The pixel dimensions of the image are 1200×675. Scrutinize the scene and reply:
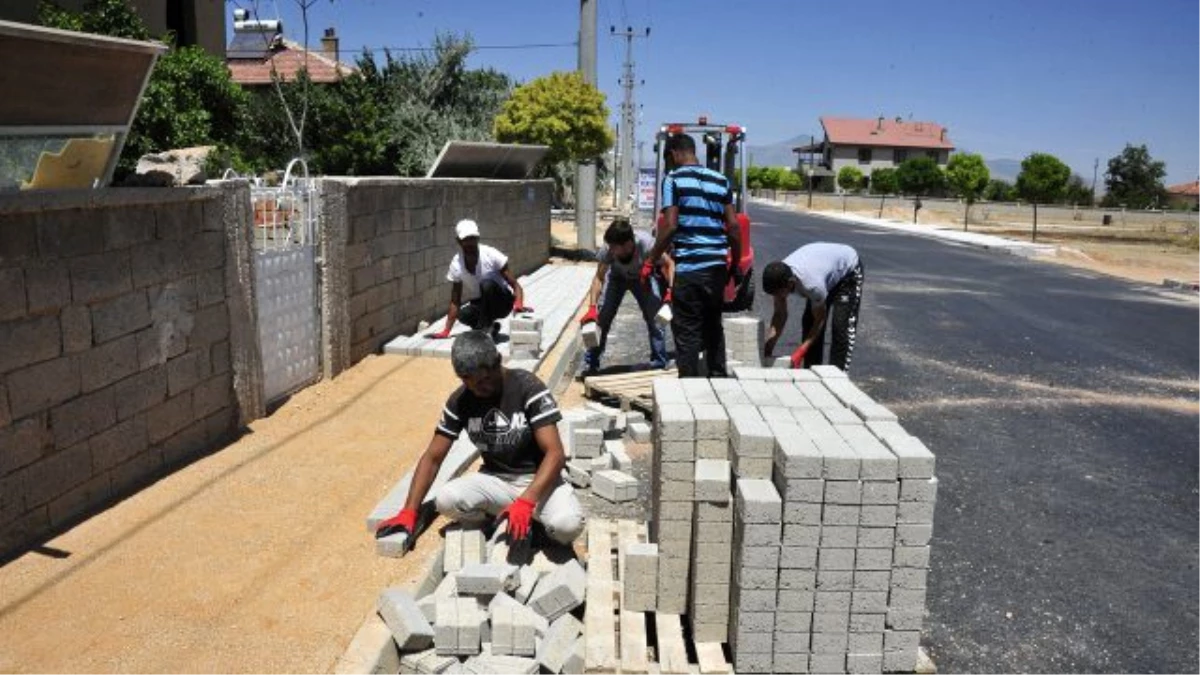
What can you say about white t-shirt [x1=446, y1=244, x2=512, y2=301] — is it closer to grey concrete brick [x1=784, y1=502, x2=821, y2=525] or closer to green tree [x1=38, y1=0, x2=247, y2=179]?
grey concrete brick [x1=784, y1=502, x2=821, y2=525]

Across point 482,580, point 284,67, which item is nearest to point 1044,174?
point 284,67

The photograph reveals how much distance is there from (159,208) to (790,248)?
20152 millimetres

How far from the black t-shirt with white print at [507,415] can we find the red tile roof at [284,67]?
88.0 ft

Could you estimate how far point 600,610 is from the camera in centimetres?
350

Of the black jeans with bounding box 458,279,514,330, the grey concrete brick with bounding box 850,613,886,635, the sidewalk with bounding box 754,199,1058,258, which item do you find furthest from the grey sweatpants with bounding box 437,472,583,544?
the sidewalk with bounding box 754,199,1058,258

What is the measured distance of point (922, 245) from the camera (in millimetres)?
27938

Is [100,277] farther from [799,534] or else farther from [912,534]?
[912,534]

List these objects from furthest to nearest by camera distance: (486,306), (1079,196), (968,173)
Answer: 1. (1079,196)
2. (968,173)
3. (486,306)

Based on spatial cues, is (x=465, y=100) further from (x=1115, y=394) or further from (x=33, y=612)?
(x=33, y=612)

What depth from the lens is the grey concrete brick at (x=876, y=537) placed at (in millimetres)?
3055

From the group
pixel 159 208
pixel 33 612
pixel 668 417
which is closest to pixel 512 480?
pixel 668 417

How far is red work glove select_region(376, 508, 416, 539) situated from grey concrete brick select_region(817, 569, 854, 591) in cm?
200

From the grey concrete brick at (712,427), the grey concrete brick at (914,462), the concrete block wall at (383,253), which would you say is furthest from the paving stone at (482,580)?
the concrete block wall at (383,253)

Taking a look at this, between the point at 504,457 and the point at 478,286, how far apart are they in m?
4.45
